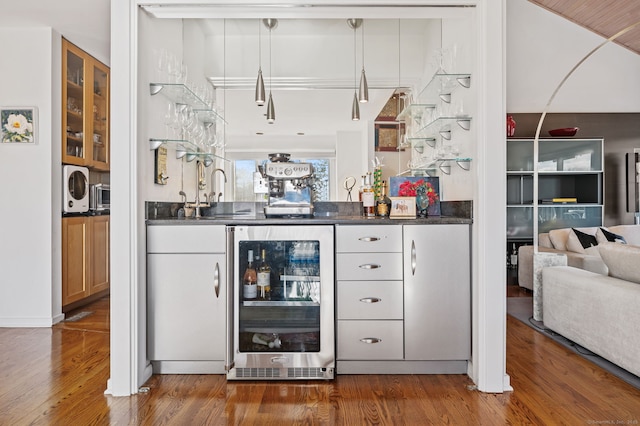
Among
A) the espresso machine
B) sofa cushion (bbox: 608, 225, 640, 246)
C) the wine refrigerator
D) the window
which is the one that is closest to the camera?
the wine refrigerator

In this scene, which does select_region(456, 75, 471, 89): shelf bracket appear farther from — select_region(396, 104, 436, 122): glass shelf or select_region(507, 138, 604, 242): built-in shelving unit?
select_region(507, 138, 604, 242): built-in shelving unit

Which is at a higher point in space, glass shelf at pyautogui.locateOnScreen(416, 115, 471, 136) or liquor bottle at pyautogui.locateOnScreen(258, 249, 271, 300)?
glass shelf at pyautogui.locateOnScreen(416, 115, 471, 136)

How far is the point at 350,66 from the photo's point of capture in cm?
309

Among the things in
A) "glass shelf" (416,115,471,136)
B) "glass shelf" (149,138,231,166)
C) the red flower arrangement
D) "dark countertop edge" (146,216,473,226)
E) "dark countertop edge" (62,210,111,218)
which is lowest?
"dark countertop edge" (146,216,473,226)

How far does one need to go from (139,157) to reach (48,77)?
6.66ft

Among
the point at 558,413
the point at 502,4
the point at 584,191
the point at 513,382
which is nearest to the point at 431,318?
the point at 513,382

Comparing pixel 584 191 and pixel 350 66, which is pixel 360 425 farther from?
pixel 584 191

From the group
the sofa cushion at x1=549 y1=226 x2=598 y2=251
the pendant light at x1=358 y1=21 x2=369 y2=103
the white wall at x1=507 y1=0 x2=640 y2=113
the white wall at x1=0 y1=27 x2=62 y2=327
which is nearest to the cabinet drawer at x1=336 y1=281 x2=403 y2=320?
the pendant light at x1=358 y1=21 x2=369 y2=103

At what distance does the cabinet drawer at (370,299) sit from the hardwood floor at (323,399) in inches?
14.3

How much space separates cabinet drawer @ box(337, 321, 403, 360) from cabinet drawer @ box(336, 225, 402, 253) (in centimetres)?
42

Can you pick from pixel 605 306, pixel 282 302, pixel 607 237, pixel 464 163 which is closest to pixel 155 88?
pixel 282 302

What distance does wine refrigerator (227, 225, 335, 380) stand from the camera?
228 cm

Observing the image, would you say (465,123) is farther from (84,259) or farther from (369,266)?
(84,259)

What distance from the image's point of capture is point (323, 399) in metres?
2.06
